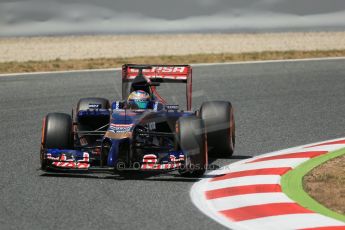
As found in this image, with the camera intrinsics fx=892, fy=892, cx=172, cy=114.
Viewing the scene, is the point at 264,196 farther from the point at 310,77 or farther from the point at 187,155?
the point at 310,77

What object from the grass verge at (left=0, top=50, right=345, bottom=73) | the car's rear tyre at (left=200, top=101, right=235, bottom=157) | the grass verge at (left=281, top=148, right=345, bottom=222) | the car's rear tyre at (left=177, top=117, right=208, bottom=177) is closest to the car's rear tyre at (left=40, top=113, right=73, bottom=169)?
the car's rear tyre at (left=177, top=117, right=208, bottom=177)

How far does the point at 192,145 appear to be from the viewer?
1001 cm

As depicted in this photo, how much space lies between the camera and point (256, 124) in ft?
45.8

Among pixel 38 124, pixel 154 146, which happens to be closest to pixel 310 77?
pixel 38 124

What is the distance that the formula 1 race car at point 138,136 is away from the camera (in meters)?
9.95

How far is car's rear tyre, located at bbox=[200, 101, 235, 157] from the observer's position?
11266mm

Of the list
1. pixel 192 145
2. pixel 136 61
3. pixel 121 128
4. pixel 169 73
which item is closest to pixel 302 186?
pixel 192 145

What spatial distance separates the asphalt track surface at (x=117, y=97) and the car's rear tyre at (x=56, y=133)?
14.9 inches

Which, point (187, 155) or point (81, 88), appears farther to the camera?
point (81, 88)

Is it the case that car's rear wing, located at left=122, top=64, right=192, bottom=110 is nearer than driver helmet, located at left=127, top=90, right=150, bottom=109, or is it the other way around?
driver helmet, located at left=127, top=90, right=150, bottom=109

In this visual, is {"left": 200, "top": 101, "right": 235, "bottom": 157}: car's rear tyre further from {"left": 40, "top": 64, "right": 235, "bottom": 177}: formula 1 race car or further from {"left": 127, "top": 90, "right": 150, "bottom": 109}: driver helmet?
{"left": 127, "top": 90, "right": 150, "bottom": 109}: driver helmet

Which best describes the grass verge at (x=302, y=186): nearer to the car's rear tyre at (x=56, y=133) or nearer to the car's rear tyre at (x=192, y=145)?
the car's rear tyre at (x=192, y=145)

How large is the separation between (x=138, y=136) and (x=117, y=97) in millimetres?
6810

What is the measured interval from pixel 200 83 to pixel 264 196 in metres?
10.5
